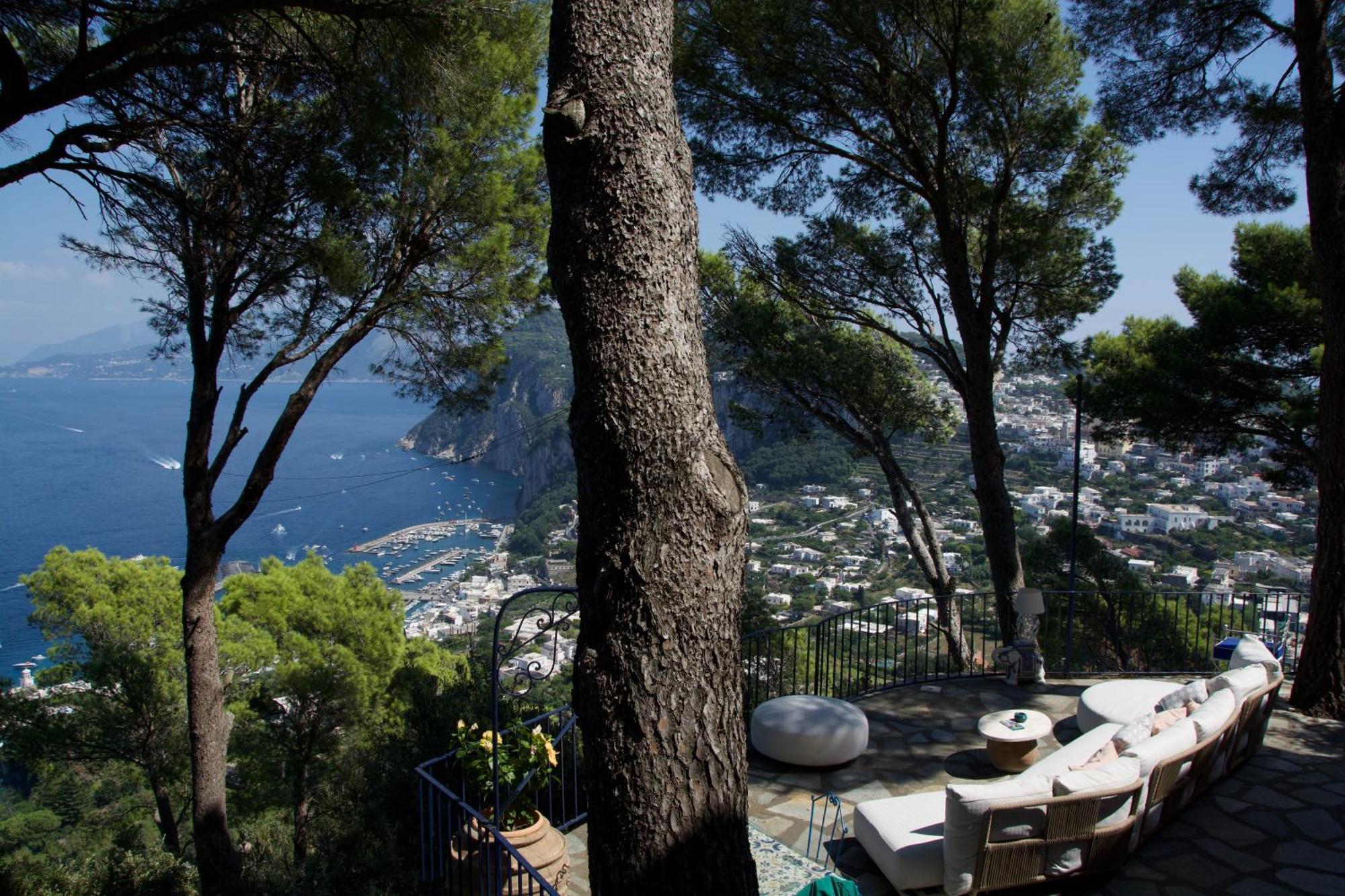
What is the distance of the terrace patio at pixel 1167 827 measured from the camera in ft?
12.1

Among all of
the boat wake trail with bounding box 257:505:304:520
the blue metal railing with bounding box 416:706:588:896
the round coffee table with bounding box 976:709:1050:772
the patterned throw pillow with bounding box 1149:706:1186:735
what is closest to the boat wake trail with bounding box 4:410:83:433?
the boat wake trail with bounding box 257:505:304:520

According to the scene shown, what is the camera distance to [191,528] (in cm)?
560

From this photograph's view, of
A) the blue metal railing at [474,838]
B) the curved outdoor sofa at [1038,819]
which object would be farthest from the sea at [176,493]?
the curved outdoor sofa at [1038,819]

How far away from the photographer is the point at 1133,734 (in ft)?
13.3

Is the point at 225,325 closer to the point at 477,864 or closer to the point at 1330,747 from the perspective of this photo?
the point at 477,864

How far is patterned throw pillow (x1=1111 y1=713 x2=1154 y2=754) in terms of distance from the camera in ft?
13.1

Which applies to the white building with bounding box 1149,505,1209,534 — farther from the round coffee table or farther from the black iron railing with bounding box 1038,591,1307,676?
the round coffee table

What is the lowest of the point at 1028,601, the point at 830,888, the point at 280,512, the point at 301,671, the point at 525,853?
the point at 280,512

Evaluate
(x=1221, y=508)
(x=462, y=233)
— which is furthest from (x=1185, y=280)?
(x=462, y=233)

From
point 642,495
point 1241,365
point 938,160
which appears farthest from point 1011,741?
point 1241,365

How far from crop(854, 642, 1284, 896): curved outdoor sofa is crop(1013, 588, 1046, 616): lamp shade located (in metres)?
1.85

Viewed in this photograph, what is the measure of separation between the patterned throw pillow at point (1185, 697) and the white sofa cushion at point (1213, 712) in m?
0.12

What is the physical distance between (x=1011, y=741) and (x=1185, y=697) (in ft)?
3.48

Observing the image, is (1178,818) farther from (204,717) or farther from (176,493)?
(176,493)
